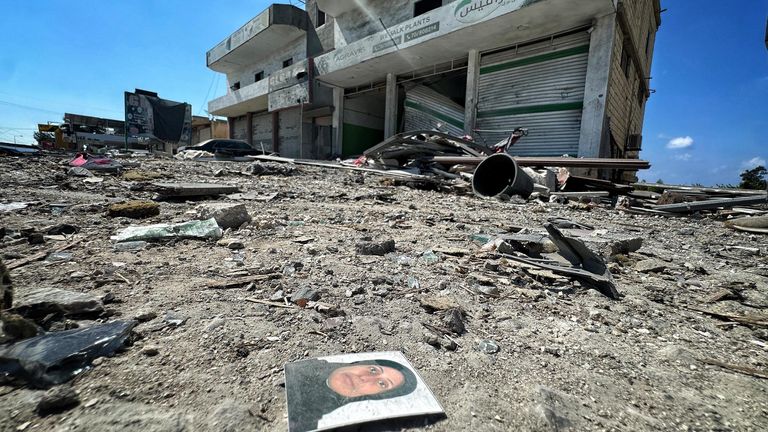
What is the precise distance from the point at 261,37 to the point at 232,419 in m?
20.9

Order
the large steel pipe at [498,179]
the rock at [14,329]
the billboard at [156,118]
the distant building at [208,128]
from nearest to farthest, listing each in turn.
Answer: the rock at [14,329]
the large steel pipe at [498,179]
the billboard at [156,118]
the distant building at [208,128]

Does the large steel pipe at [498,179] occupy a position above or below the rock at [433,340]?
above

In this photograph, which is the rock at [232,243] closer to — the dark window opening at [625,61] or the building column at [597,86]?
the building column at [597,86]

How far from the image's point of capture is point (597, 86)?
322 inches

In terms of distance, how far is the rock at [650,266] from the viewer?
2.25 m

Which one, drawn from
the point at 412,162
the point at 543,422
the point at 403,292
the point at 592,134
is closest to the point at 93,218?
the point at 403,292

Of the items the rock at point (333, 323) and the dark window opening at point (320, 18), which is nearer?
the rock at point (333, 323)

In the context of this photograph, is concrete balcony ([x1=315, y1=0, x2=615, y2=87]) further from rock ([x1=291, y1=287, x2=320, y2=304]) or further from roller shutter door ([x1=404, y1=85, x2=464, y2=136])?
Result: rock ([x1=291, y1=287, x2=320, y2=304])

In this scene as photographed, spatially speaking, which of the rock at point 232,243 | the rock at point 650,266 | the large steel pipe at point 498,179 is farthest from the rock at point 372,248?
the large steel pipe at point 498,179

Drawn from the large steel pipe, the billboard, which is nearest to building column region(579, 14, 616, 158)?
the large steel pipe

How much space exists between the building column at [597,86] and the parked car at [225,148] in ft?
43.8

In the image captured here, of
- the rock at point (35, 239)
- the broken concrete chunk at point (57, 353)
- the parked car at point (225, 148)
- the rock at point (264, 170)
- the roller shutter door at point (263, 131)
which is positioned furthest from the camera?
the roller shutter door at point (263, 131)

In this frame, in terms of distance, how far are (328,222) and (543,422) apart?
2.65 meters

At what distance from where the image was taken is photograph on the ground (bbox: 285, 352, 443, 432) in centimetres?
85
